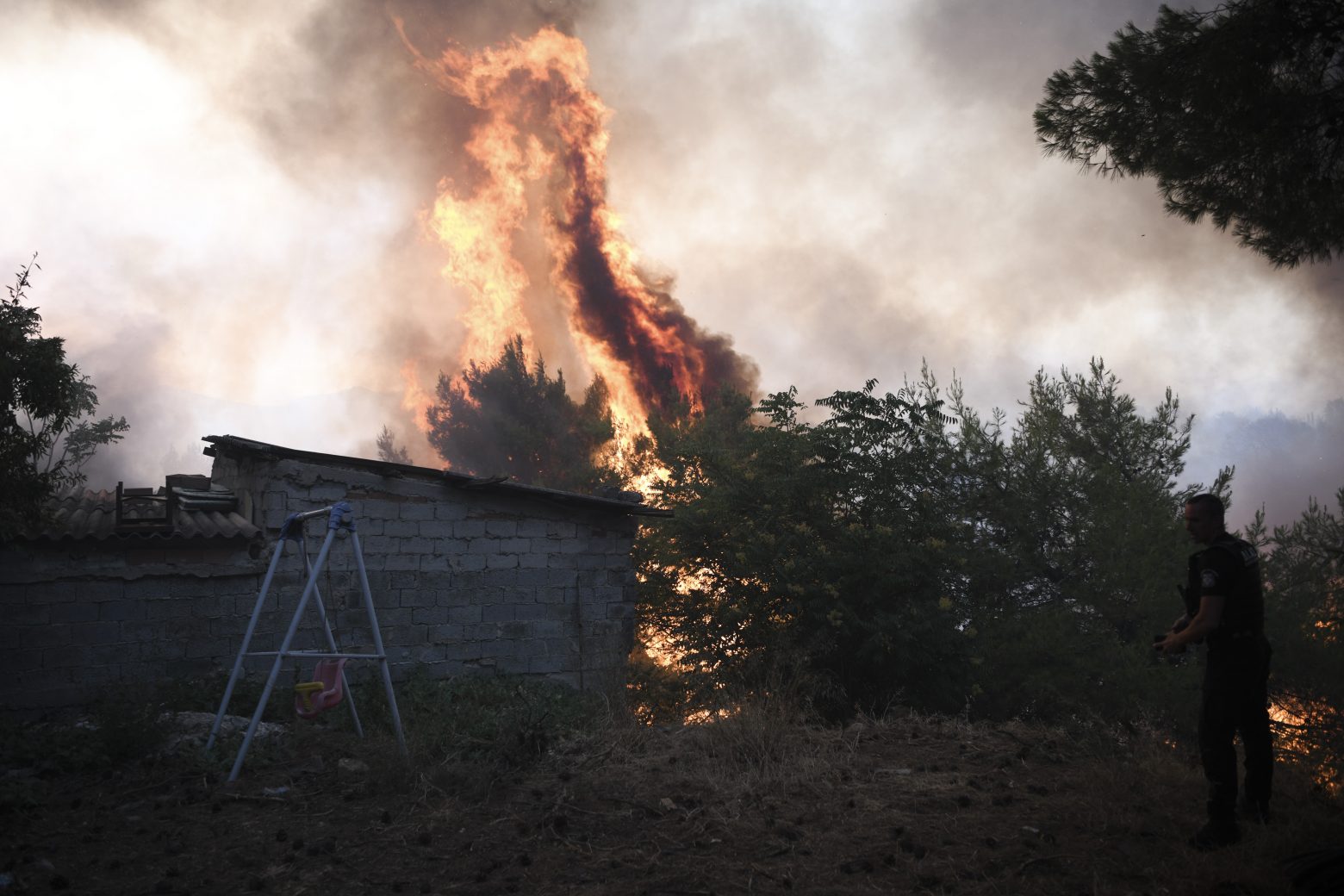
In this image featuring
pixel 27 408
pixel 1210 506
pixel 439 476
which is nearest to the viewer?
pixel 1210 506

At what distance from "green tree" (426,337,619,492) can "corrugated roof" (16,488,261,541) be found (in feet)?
69.9

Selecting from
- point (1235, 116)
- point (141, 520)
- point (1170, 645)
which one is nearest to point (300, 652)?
point (141, 520)

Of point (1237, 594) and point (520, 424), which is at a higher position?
point (520, 424)

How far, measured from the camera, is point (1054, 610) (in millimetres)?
16516

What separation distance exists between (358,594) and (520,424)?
25.1 metres

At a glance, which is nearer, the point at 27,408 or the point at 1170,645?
the point at 1170,645

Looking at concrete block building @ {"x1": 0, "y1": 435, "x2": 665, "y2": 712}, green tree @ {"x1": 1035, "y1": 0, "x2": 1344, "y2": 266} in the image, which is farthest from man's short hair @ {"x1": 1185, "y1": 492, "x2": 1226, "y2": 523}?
concrete block building @ {"x1": 0, "y1": 435, "x2": 665, "y2": 712}

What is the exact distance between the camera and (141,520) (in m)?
10.4

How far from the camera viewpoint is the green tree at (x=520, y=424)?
34.7 meters

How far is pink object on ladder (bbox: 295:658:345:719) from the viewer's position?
23.8 ft

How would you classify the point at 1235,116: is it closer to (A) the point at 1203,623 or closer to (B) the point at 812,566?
(A) the point at 1203,623

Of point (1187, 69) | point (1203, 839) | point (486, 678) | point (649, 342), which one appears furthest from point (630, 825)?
point (649, 342)

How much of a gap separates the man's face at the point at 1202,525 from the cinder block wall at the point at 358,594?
26.9ft

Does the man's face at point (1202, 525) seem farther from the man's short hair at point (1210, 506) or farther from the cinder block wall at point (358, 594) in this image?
the cinder block wall at point (358, 594)
